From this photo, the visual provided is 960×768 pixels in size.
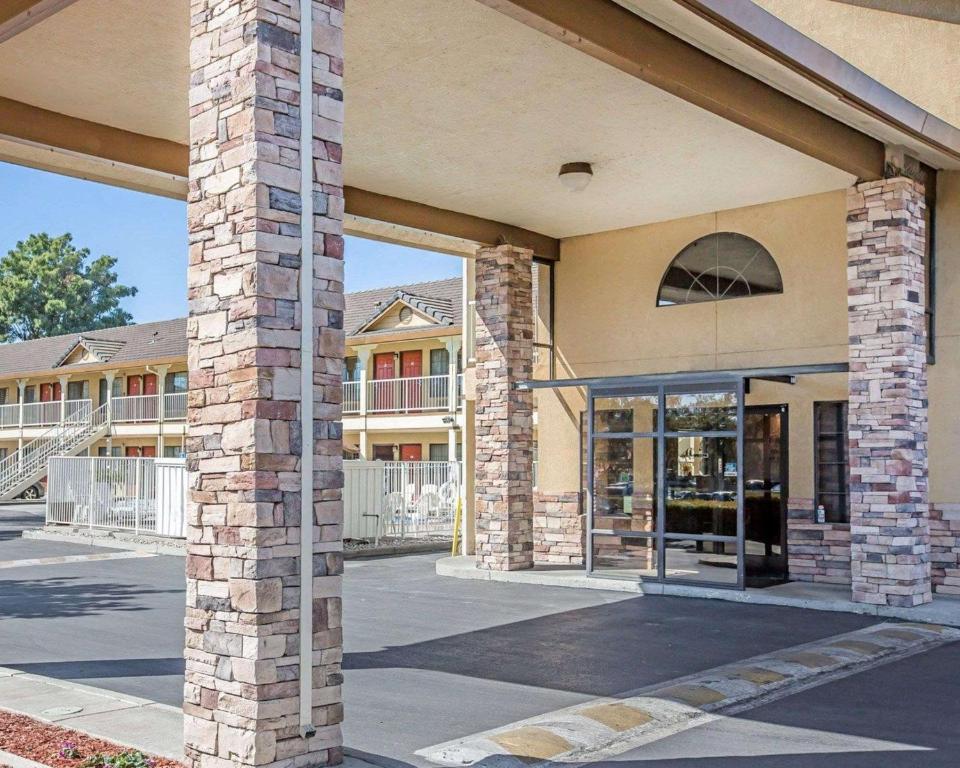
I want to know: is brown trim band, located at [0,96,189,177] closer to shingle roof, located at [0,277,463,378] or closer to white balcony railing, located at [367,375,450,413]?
shingle roof, located at [0,277,463,378]

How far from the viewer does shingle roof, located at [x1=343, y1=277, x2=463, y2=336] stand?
34.2m

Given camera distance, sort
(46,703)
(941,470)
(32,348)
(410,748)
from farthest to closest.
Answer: (32,348)
(941,470)
(46,703)
(410,748)

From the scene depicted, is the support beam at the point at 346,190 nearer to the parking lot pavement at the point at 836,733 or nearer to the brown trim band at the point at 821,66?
the brown trim band at the point at 821,66

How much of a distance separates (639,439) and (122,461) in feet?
47.3

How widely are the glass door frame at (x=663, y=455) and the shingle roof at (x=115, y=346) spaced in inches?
1107

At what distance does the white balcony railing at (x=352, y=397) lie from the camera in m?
36.2

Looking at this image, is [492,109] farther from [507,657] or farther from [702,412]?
[507,657]

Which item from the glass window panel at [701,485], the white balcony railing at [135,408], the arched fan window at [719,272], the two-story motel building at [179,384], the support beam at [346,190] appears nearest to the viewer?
the support beam at [346,190]

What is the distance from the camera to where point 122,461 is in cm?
2433

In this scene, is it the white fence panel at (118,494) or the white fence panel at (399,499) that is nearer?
the white fence panel at (399,499)

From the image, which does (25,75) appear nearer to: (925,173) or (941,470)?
(925,173)

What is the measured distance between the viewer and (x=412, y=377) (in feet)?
116

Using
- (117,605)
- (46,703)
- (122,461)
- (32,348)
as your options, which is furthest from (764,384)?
(32,348)

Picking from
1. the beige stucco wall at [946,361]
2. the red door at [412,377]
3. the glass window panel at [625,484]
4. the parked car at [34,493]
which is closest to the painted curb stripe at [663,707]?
the beige stucco wall at [946,361]
